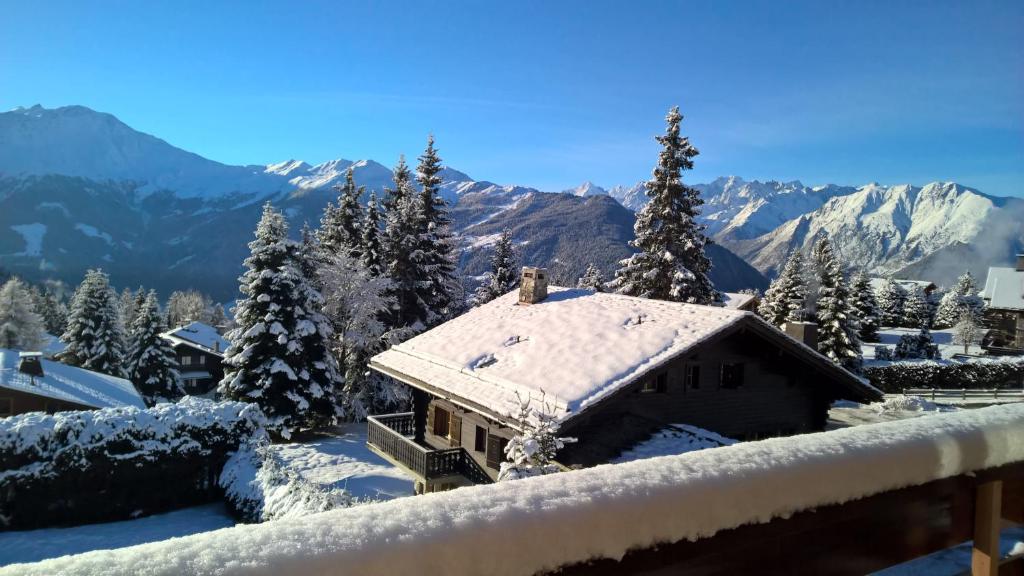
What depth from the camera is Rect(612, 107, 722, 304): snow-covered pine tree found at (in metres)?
30.1

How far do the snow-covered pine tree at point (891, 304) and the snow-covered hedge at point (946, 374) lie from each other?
125ft

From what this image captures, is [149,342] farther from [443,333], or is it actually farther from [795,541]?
[795,541]

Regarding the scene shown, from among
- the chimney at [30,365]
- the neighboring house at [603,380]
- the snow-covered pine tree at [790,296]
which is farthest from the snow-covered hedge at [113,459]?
the snow-covered pine tree at [790,296]

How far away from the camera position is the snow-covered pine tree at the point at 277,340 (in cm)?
2827

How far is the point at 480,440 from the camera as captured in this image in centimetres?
1795

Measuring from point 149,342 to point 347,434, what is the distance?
2768 cm

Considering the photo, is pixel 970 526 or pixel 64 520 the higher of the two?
pixel 970 526

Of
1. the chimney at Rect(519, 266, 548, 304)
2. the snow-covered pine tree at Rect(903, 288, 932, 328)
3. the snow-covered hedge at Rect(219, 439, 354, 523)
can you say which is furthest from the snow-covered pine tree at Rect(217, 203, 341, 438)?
the snow-covered pine tree at Rect(903, 288, 932, 328)

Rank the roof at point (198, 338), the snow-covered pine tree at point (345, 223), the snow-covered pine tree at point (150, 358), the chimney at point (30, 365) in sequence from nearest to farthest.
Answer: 1. the chimney at point (30, 365)
2. the snow-covered pine tree at point (345, 223)
3. the snow-covered pine tree at point (150, 358)
4. the roof at point (198, 338)

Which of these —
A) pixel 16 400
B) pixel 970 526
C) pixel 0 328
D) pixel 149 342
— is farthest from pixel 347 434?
pixel 0 328

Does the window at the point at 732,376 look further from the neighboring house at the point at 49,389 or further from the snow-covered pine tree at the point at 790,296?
the snow-covered pine tree at the point at 790,296

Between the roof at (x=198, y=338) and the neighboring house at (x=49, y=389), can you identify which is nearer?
the neighboring house at (x=49, y=389)

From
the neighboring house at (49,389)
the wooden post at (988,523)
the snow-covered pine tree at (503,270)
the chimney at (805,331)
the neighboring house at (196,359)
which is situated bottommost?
the neighboring house at (196,359)

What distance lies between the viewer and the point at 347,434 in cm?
3067
